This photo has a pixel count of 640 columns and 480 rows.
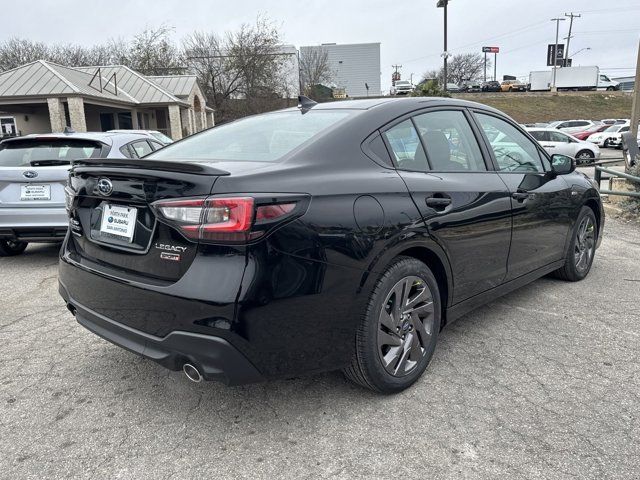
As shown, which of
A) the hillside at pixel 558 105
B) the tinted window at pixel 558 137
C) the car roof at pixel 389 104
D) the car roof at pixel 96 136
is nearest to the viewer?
the car roof at pixel 389 104

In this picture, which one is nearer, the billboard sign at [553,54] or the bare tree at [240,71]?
the bare tree at [240,71]

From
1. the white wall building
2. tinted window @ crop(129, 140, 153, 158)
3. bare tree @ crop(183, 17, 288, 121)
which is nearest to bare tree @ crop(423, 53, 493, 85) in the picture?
the white wall building

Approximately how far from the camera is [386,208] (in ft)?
8.48

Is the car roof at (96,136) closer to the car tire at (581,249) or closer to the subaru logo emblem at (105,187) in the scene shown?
the subaru logo emblem at (105,187)

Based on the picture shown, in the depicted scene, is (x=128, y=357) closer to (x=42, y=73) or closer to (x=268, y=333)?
(x=268, y=333)

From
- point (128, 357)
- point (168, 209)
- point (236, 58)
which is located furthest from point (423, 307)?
point (236, 58)

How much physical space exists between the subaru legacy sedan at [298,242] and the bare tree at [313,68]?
55.0 metres

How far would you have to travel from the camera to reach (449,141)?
3318mm

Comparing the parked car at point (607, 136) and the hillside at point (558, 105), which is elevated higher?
the hillside at point (558, 105)

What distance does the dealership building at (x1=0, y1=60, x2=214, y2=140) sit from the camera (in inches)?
862

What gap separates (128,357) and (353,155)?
6.39 feet

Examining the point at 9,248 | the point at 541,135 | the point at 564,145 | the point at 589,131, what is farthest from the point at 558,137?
the point at 9,248

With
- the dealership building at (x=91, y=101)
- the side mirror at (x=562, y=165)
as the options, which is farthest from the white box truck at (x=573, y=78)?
the side mirror at (x=562, y=165)

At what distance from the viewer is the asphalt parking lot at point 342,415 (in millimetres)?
2248
